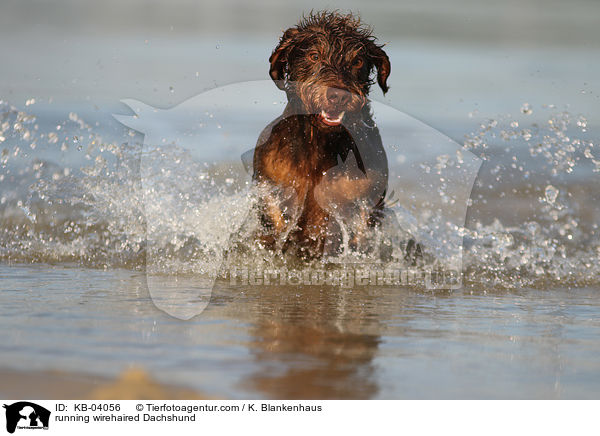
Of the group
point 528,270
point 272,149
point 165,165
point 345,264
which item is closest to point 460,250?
point 528,270

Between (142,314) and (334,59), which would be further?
(334,59)

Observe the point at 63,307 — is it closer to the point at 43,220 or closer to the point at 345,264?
the point at 345,264

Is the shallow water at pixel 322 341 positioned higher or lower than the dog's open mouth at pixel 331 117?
lower

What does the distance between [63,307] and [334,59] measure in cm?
299

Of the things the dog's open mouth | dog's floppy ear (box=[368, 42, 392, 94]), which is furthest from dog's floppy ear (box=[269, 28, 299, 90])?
dog's floppy ear (box=[368, 42, 392, 94])

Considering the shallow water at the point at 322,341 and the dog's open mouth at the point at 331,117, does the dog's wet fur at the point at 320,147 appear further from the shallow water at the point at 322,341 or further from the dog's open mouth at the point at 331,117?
the shallow water at the point at 322,341

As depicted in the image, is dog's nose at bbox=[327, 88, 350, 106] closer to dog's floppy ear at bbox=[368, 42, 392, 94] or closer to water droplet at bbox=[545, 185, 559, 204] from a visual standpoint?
dog's floppy ear at bbox=[368, 42, 392, 94]

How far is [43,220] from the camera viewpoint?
728 cm

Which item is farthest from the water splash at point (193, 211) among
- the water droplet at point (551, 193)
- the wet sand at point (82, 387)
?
the wet sand at point (82, 387)

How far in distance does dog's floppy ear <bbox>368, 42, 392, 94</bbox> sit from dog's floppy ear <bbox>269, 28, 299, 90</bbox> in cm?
67

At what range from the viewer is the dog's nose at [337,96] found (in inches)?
229
